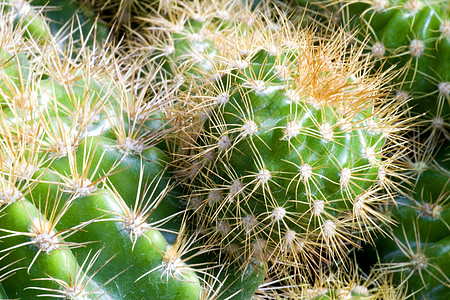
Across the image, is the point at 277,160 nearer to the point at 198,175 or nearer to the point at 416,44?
the point at 198,175

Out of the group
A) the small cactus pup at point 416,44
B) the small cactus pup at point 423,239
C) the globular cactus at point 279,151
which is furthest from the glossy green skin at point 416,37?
the globular cactus at point 279,151

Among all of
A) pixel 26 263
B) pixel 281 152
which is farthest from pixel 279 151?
pixel 26 263

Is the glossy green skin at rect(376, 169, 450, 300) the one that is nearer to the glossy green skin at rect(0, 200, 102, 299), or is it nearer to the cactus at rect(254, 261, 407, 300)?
the cactus at rect(254, 261, 407, 300)

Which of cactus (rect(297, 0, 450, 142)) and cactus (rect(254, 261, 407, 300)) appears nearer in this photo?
cactus (rect(254, 261, 407, 300))

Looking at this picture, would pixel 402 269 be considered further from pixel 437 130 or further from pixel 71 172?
pixel 71 172

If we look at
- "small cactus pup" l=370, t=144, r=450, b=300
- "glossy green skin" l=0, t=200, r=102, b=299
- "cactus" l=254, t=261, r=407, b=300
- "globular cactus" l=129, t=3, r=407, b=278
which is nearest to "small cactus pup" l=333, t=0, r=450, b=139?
"small cactus pup" l=370, t=144, r=450, b=300

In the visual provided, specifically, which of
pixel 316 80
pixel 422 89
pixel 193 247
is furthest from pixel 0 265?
pixel 422 89
